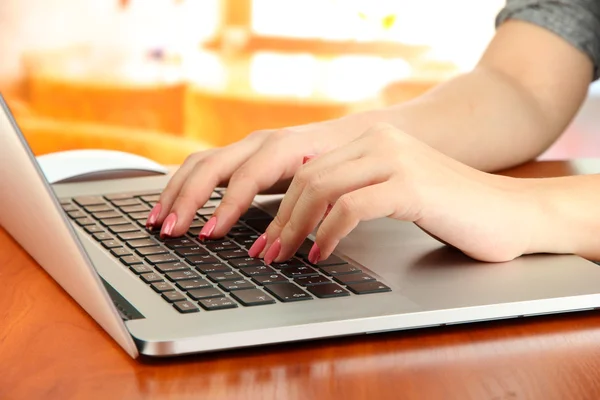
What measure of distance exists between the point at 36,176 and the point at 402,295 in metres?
0.23

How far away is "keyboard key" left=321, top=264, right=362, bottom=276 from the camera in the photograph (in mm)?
586

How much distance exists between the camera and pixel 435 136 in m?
0.93

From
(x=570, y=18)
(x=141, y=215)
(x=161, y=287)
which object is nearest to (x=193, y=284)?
(x=161, y=287)

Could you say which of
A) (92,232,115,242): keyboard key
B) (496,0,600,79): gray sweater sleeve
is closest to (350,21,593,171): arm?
(496,0,600,79): gray sweater sleeve

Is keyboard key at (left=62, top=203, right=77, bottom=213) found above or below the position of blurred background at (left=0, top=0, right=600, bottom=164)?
above

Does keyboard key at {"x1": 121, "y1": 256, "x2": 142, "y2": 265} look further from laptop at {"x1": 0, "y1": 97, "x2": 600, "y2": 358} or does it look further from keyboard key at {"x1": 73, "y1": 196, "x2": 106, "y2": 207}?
keyboard key at {"x1": 73, "y1": 196, "x2": 106, "y2": 207}

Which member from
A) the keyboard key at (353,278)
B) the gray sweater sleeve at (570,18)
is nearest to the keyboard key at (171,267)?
the keyboard key at (353,278)

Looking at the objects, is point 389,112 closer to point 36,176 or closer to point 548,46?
point 548,46

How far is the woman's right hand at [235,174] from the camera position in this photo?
2.31 ft

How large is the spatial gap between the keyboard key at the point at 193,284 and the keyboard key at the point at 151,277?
16mm

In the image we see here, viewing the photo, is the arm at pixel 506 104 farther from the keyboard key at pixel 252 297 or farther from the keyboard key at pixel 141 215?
the keyboard key at pixel 252 297

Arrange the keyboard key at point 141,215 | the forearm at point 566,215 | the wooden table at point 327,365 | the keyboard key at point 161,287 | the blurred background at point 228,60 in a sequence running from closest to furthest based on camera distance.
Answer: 1. the wooden table at point 327,365
2. the keyboard key at point 161,287
3. the forearm at point 566,215
4. the keyboard key at point 141,215
5. the blurred background at point 228,60

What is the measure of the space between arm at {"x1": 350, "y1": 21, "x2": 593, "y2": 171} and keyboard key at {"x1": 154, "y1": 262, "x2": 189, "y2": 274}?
357 millimetres

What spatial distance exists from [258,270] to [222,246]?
78mm
